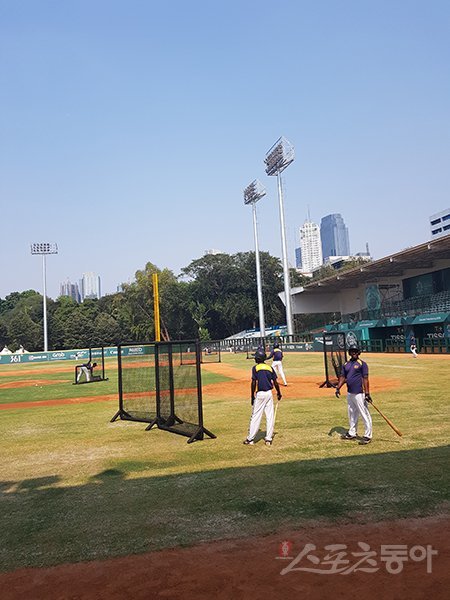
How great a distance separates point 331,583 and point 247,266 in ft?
349

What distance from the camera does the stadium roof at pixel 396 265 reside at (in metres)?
46.6

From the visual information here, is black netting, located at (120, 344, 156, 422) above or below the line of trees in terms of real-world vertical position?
below

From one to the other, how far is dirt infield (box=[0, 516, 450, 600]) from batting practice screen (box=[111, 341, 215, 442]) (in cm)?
585

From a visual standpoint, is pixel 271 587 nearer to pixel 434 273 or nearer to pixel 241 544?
pixel 241 544

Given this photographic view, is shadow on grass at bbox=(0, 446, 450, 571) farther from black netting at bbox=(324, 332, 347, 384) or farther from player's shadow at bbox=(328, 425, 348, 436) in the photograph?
black netting at bbox=(324, 332, 347, 384)

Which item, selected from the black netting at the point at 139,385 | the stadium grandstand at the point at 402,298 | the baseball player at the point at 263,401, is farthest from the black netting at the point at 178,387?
the stadium grandstand at the point at 402,298

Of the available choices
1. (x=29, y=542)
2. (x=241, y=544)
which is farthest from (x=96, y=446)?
(x=241, y=544)

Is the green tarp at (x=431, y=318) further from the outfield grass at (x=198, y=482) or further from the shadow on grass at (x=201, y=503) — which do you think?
the shadow on grass at (x=201, y=503)

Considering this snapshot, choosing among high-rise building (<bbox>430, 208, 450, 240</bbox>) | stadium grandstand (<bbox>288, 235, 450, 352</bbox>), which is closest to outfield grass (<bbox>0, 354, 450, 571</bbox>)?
stadium grandstand (<bbox>288, 235, 450, 352</bbox>)

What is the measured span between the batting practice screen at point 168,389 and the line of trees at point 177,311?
89110 millimetres

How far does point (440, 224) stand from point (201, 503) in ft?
511

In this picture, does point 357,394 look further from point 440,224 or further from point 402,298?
point 440,224

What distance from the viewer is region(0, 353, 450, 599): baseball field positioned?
16.3ft

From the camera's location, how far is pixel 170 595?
4.74m
